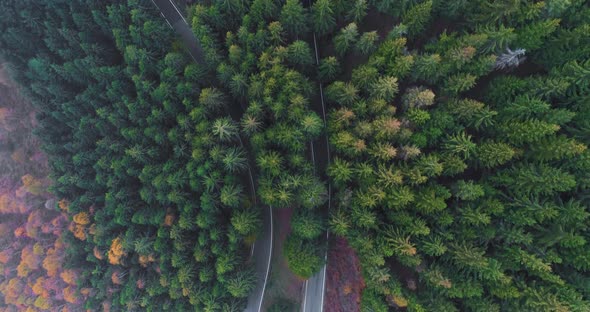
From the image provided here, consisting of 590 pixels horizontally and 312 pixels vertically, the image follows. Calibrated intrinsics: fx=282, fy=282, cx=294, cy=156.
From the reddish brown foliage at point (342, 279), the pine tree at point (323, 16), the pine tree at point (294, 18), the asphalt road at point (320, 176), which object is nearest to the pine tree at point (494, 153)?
the asphalt road at point (320, 176)

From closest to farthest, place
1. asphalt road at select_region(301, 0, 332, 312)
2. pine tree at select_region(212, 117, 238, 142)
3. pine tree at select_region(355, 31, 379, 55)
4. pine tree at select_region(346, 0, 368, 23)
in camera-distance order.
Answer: pine tree at select_region(355, 31, 379, 55) → pine tree at select_region(346, 0, 368, 23) → pine tree at select_region(212, 117, 238, 142) → asphalt road at select_region(301, 0, 332, 312)

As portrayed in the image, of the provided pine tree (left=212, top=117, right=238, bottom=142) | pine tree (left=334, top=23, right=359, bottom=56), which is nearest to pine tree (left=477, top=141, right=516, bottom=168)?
pine tree (left=334, top=23, right=359, bottom=56)

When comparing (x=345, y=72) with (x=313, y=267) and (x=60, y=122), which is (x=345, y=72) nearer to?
(x=313, y=267)

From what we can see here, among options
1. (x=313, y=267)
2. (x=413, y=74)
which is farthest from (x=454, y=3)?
(x=313, y=267)

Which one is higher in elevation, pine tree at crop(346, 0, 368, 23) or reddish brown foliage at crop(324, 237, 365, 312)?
pine tree at crop(346, 0, 368, 23)

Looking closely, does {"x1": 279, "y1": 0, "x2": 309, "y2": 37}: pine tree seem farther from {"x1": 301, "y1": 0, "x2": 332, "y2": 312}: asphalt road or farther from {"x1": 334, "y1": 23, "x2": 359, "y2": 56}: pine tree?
{"x1": 334, "y1": 23, "x2": 359, "y2": 56}: pine tree

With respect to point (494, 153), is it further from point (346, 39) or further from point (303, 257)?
point (303, 257)

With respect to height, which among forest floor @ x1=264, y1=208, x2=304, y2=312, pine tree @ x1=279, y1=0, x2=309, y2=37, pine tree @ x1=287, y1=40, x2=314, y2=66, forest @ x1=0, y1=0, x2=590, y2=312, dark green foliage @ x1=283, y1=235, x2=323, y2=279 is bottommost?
forest floor @ x1=264, y1=208, x2=304, y2=312
